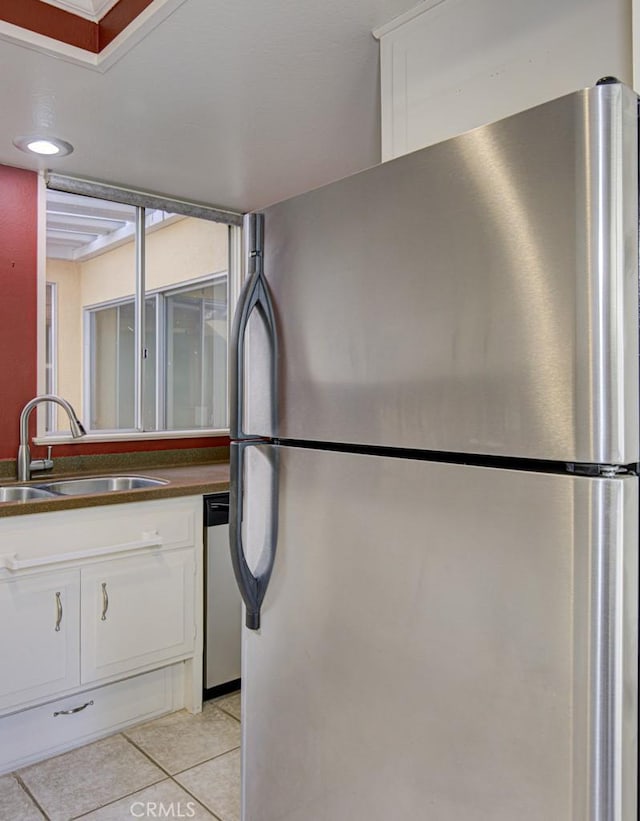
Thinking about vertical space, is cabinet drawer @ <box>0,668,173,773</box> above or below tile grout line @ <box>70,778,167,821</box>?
above

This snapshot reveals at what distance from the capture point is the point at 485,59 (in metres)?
1.43

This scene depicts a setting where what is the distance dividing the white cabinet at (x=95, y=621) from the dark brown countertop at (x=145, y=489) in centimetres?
4

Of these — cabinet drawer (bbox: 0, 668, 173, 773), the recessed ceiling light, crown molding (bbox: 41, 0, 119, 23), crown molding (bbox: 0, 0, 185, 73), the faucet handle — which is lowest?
cabinet drawer (bbox: 0, 668, 173, 773)

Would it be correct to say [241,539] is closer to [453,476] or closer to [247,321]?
[247,321]

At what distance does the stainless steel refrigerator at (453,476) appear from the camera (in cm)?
70

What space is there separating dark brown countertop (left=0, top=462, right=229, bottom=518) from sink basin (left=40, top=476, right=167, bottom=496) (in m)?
0.04

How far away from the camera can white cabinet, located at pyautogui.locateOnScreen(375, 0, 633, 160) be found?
4.00 feet

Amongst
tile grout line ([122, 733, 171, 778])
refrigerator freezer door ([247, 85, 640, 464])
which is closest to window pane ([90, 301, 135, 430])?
tile grout line ([122, 733, 171, 778])

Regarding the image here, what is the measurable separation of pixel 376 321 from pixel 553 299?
29 centimetres

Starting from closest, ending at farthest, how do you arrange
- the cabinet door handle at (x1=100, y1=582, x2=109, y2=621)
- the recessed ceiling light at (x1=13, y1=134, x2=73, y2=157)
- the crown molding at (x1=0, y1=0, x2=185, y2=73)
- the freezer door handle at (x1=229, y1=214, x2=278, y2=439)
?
the freezer door handle at (x1=229, y1=214, x2=278, y2=439) < the crown molding at (x1=0, y1=0, x2=185, y2=73) < the cabinet door handle at (x1=100, y1=582, x2=109, y2=621) < the recessed ceiling light at (x1=13, y1=134, x2=73, y2=157)

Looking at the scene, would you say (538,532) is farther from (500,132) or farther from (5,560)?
(5,560)

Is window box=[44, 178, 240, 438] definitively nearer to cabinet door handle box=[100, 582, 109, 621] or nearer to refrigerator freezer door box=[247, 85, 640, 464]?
cabinet door handle box=[100, 582, 109, 621]

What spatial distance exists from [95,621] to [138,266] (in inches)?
68.8

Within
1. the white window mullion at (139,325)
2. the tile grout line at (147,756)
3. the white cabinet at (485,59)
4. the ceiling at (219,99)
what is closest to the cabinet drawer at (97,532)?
the tile grout line at (147,756)
